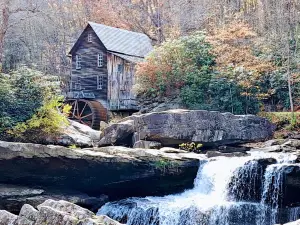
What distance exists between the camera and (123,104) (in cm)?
2511

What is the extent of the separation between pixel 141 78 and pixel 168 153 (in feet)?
32.9

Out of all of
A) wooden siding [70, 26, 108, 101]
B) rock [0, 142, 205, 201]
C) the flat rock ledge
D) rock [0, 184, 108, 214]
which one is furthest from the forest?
the flat rock ledge

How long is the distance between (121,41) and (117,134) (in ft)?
47.4

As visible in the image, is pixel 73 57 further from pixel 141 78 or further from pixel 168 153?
pixel 168 153

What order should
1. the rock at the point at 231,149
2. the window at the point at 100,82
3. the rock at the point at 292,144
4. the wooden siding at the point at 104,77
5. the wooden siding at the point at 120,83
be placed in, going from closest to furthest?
the rock at the point at 292,144 < the rock at the point at 231,149 < the wooden siding at the point at 120,83 < the wooden siding at the point at 104,77 < the window at the point at 100,82

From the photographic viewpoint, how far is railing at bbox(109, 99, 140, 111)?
965 inches

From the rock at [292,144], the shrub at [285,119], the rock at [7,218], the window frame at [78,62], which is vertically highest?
the window frame at [78,62]

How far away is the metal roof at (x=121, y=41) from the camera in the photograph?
26.6m

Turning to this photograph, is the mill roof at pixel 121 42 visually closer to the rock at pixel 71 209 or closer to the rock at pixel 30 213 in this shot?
the rock at pixel 71 209

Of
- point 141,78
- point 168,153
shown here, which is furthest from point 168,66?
point 168,153

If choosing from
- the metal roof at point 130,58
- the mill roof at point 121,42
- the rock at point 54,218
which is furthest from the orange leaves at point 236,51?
the rock at point 54,218

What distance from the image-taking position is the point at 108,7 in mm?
35500

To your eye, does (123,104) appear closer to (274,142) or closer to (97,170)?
(274,142)

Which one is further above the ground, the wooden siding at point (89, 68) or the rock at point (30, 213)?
the wooden siding at point (89, 68)
